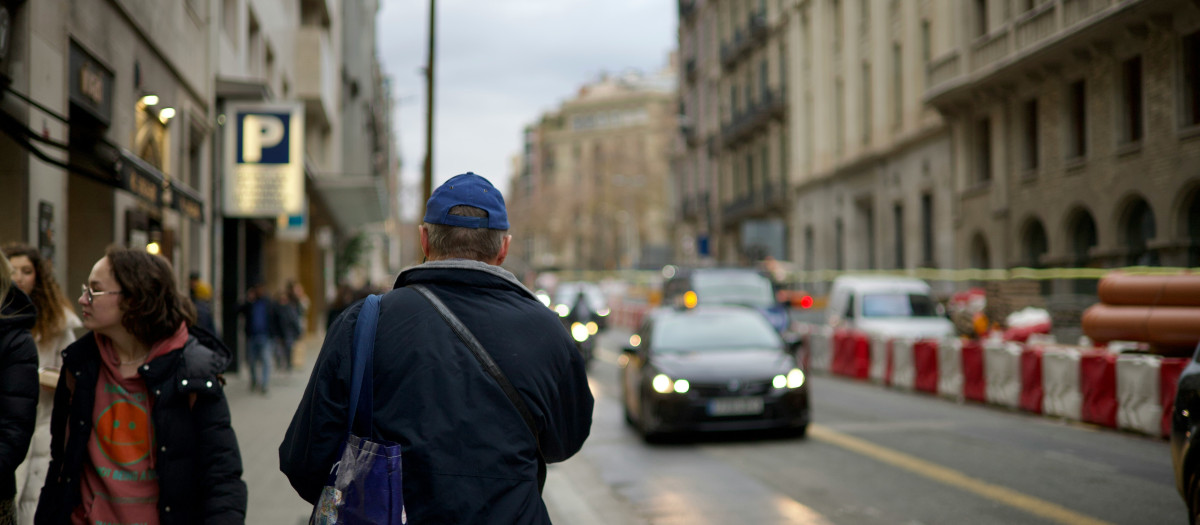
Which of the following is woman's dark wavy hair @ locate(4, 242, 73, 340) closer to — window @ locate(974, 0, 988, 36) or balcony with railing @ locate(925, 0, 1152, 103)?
balcony with railing @ locate(925, 0, 1152, 103)

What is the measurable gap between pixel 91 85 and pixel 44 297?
6.95 m

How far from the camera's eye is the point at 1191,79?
1997cm

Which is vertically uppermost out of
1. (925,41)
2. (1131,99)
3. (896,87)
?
(925,41)

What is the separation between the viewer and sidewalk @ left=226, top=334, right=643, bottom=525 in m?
7.50

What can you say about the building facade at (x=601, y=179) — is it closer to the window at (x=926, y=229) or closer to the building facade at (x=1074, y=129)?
the window at (x=926, y=229)

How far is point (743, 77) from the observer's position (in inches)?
2183

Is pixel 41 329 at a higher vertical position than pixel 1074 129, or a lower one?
lower

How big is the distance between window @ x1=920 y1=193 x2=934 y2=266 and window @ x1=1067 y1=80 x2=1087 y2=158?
28.5ft

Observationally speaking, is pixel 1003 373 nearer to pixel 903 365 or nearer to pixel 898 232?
pixel 903 365

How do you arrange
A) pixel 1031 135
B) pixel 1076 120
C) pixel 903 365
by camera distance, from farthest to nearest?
pixel 1031 135, pixel 1076 120, pixel 903 365

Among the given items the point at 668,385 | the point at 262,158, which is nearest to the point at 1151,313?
the point at 668,385

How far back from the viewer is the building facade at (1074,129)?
66.7 ft

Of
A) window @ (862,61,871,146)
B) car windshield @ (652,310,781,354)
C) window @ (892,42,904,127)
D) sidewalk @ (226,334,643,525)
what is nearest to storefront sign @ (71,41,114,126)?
sidewalk @ (226,334,643,525)

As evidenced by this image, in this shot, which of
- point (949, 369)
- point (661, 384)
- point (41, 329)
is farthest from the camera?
point (949, 369)
